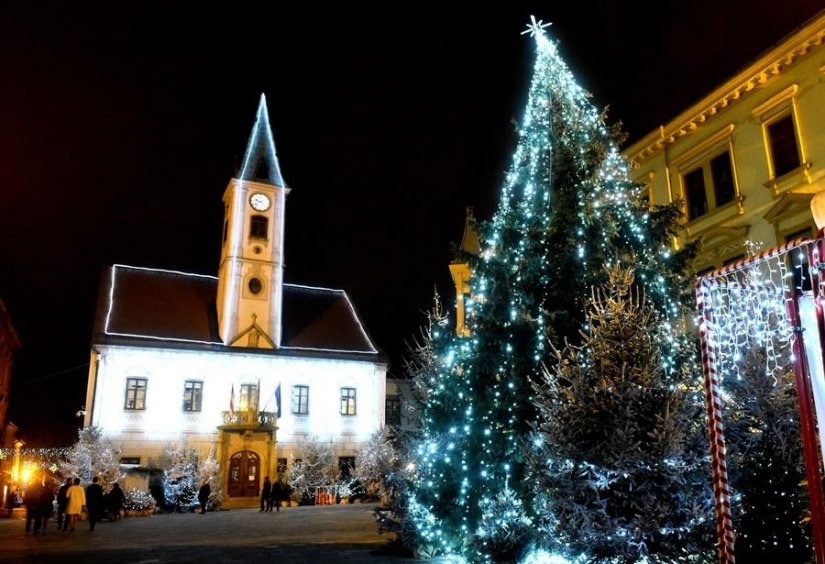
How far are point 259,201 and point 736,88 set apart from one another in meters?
30.1

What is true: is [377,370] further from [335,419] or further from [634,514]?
[634,514]

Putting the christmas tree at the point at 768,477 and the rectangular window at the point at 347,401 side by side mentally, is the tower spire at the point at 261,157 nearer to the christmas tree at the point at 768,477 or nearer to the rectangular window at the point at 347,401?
the rectangular window at the point at 347,401

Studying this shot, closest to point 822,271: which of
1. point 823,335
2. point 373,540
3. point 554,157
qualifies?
point 823,335

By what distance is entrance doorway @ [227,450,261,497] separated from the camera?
120ft

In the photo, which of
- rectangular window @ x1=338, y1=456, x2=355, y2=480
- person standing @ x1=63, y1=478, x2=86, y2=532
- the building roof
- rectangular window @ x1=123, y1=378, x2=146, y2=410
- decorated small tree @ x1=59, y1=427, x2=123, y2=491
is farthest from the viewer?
rectangular window @ x1=338, y1=456, x2=355, y2=480

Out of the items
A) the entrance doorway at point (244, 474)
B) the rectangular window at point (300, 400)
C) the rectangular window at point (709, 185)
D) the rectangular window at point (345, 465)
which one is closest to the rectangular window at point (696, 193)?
the rectangular window at point (709, 185)

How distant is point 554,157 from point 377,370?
30.8 m

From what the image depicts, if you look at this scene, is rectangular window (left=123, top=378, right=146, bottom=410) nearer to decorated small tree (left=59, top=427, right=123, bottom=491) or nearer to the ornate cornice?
decorated small tree (left=59, top=427, right=123, bottom=491)

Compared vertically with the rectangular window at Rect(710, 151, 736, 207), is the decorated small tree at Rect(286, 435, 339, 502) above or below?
below

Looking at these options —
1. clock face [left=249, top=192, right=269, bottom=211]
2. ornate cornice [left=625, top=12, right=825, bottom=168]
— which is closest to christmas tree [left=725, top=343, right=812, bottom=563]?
ornate cornice [left=625, top=12, right=825, bottom=168]

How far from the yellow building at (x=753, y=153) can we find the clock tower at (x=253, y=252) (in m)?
25.1

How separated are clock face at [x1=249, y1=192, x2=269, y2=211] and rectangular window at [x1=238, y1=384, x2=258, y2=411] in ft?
37.5

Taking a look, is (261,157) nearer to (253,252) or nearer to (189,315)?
(253,252)

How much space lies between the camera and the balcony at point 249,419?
3697 centimetres
